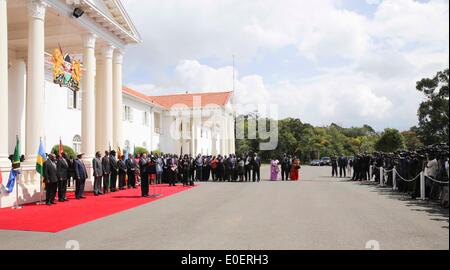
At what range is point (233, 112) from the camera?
54.0 meters

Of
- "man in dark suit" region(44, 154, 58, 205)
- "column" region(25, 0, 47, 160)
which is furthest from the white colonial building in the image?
"man in dark suit" region(44, 154, 58, 205)

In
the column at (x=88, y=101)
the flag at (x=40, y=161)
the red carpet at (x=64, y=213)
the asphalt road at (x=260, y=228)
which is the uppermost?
the column at (x=88, y=101)

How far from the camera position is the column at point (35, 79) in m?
14.7

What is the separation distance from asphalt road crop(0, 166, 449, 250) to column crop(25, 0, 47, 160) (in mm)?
5602

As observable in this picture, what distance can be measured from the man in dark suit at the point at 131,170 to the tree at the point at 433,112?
35.1m

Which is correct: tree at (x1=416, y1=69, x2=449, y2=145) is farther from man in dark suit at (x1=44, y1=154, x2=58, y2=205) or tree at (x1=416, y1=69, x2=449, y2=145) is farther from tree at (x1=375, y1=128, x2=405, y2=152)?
man in dark suit at (x1=44, y1=154, x2=58, y2=205)

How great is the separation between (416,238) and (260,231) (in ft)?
10.0

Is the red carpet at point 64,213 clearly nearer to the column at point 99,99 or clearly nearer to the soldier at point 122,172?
the soldier at point 122,172

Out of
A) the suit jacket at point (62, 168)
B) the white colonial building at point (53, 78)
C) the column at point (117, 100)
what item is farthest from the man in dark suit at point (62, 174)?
the column at point (117, 100)

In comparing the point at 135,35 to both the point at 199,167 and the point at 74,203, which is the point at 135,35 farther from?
the point at 74,203

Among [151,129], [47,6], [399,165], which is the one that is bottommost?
[399,165]

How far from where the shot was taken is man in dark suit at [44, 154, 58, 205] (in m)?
13.1

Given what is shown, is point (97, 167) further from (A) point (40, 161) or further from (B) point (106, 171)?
(A) point (40, 161)
